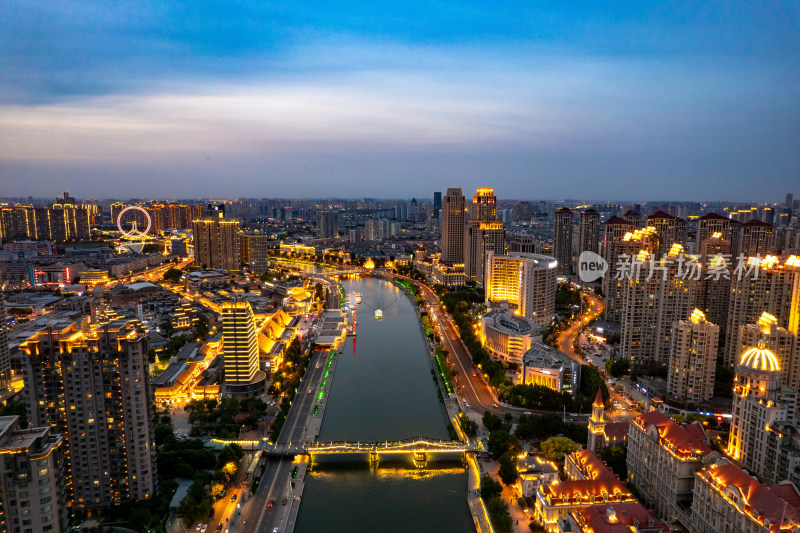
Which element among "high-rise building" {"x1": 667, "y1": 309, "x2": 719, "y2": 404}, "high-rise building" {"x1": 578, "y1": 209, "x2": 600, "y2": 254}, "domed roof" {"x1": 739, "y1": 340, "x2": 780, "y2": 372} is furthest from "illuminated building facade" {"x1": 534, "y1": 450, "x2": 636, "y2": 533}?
"high-rise building" {"x1": 578, "y1": 209, "x2": 600, "y2": 254}

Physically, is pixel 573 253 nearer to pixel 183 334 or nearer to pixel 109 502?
pixel 183 334

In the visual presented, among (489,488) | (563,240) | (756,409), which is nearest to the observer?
(489,488)

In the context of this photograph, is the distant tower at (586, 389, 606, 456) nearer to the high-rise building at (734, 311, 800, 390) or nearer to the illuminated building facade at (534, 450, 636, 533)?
the illuminated building facade at (534, 450, 636, 533)

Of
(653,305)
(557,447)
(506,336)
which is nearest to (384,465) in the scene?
(557,447)

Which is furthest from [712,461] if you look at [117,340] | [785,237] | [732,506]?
[785,237]

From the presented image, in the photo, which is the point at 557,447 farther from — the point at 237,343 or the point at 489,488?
the point at 237,343

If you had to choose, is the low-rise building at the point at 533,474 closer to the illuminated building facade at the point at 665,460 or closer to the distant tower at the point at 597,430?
the distant tower at the point at 597,430

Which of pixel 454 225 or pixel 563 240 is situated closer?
Answer: pixel 563 240
